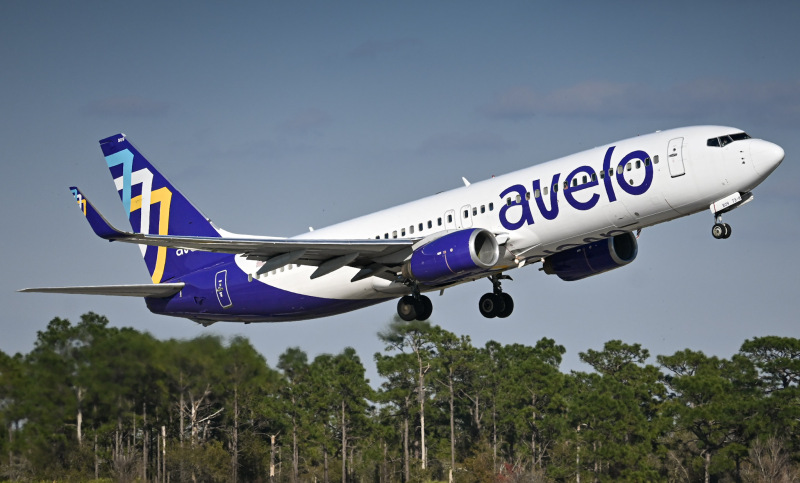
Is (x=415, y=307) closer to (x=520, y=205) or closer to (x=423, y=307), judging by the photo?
(x=423, y=307)

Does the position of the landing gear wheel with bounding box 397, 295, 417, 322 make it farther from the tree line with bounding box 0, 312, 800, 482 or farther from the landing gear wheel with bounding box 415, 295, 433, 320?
the tree line with bounding box 0, 312, 800, 482

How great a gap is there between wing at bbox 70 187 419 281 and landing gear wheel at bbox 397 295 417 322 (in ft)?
2.95

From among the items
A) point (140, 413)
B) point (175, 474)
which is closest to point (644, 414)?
point (175, 474)

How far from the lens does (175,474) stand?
55469mm

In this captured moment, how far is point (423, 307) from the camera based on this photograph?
1447 inches

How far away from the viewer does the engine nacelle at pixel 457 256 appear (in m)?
33.5

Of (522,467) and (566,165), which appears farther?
(522,467)

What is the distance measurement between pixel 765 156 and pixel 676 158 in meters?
2.44

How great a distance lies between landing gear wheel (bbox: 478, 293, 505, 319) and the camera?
3866 centimetres

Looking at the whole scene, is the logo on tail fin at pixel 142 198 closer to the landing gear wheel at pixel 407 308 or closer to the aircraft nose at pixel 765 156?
the landing gear wheel at pixel 407 308

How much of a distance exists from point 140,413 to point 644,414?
5540 centimetres

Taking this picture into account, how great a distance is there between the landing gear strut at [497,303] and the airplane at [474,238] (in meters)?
0.05

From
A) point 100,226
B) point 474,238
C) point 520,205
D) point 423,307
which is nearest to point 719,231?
point 520,205

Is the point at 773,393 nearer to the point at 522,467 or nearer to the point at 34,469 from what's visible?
the point at 522,467
